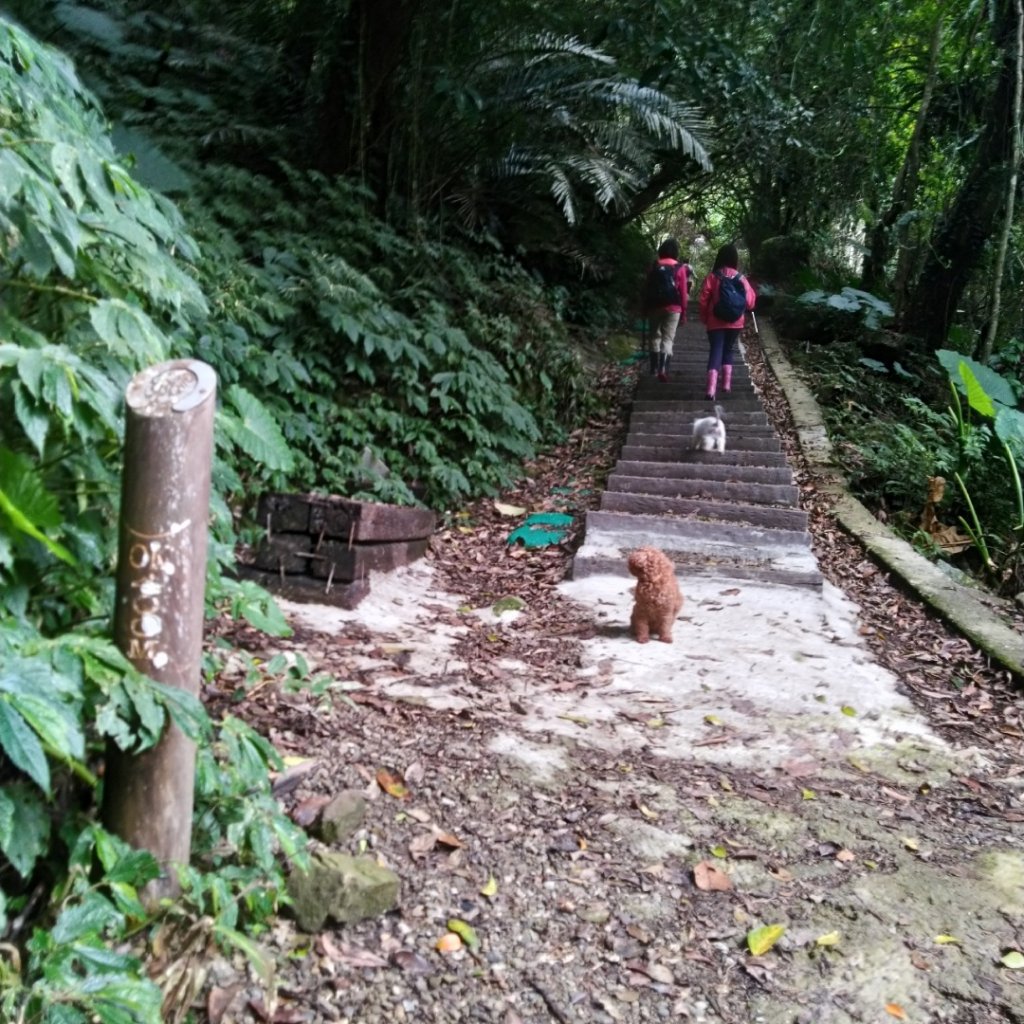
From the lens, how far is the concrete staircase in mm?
6473

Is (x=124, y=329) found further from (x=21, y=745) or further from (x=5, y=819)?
(x=5, y=819)

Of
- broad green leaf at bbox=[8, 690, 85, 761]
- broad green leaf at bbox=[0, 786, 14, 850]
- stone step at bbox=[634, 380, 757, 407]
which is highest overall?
stone step at bbox=[634, 380, 757, 407]

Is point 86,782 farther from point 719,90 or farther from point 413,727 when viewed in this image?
point 719,90

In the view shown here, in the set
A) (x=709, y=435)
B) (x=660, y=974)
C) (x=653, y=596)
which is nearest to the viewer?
(x=660, y=974)

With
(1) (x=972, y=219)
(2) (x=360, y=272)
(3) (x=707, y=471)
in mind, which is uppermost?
(1) (x=972, y=219)

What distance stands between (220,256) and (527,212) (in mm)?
6116

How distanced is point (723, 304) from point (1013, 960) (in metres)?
7.17

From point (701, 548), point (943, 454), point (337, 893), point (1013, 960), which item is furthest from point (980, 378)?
point (337, 893)

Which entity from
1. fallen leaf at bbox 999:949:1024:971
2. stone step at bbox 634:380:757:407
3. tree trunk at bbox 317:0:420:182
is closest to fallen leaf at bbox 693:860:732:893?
fallen leaf at bbox 999:949:1024:971

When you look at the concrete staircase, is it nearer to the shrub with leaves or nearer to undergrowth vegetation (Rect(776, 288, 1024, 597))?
undergrowth vegetation (Rect(776, 288, 1024, 597))

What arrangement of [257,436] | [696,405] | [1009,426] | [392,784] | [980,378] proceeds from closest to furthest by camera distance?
[257,436] → [392,784] → [1009,426] → [980,378] → [696,405]

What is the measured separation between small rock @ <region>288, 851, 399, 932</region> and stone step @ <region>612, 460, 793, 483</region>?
6.22 metres

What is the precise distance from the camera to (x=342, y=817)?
8.54ft

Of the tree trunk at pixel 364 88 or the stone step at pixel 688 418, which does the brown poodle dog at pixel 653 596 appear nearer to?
the stone step at pixel 688 418
